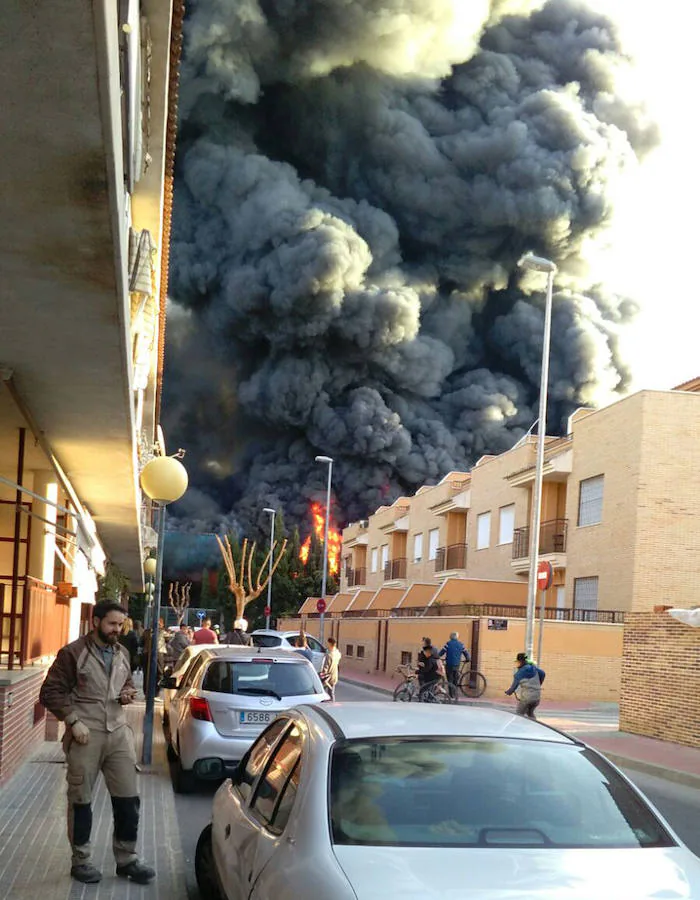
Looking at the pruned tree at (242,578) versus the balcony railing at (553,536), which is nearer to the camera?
the balcony railing at (553,536)

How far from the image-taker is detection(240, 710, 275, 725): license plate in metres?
9.77

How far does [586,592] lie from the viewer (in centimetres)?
3250

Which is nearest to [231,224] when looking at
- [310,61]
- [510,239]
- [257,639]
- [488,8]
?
[310,61]

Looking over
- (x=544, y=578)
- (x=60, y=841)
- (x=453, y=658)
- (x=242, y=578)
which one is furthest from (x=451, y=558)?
(x=60, y=841)

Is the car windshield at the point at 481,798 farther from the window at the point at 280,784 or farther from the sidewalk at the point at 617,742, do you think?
the sidewalk at the point at 617,742

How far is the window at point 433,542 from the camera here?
48050 mm

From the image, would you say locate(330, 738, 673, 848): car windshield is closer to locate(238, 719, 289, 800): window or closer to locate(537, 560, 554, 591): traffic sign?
locate(238, 719, 289, 800): window

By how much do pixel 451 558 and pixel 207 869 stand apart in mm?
40364

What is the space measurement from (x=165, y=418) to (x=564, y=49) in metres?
51.0

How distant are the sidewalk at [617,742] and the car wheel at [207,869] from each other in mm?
5829

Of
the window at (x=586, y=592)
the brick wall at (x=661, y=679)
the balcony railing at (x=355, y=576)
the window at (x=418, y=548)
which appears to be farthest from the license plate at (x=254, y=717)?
the balcony railing at (x=355, y=576)

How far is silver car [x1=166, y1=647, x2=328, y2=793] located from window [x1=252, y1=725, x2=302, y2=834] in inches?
191

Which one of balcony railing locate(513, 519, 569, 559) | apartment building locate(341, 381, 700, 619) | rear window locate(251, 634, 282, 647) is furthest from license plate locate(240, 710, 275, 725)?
balcony railing locate(513, 519, 569, 559)

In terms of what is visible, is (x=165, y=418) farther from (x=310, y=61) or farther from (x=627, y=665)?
(x=627, y=665)
